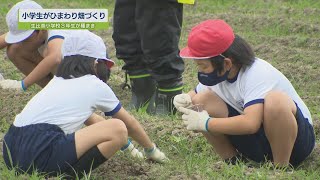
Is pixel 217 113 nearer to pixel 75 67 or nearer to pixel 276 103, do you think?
pixel 276 103

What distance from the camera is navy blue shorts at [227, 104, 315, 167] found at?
10.6 feet

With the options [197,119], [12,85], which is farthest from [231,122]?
[12,85]

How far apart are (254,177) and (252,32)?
4170mm

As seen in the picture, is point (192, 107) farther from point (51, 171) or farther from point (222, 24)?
point (51, 171)

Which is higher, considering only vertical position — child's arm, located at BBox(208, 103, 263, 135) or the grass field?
child's arm, located at BBox(208, 103, 263, 135)

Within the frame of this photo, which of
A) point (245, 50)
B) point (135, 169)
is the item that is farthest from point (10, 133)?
point (245, 50)

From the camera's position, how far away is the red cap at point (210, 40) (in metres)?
3.20

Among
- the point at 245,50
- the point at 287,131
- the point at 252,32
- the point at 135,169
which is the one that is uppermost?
the point at 245,50

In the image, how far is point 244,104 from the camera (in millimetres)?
3193

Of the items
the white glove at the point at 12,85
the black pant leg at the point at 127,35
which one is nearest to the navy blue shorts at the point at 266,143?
the black pant leg at the point at 127,35

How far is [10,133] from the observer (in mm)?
3031

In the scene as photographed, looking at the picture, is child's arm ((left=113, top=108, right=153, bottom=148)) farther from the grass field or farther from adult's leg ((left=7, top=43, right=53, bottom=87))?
adult's leg ((left=7, top=43, right=53, bottom=87))

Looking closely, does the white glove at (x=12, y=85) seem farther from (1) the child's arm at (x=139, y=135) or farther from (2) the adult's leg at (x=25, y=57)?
(1) the child's arm at (x=139, y=135)

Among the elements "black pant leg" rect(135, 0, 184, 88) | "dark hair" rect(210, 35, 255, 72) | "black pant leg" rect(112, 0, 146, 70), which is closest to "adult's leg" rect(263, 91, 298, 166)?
"dark hair" rect(210, 35, 255, 72)
